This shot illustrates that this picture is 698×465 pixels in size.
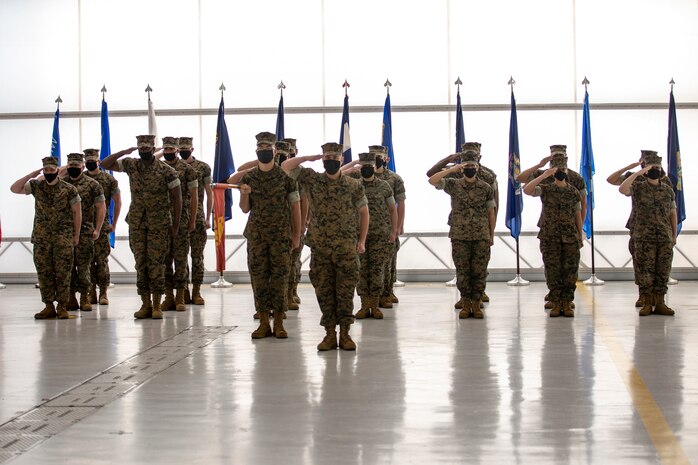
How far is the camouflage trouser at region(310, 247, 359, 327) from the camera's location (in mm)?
7285

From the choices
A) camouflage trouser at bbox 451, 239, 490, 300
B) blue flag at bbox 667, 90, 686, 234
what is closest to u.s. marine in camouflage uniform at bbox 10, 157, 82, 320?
camouflage trouser at bbox 451, 239, 490, 300

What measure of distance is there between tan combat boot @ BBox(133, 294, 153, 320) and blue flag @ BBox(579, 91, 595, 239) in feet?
23.4

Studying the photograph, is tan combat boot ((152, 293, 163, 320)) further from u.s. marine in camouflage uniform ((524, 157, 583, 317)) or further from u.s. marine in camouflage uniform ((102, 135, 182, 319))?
u.s. marine in camouflage uniform ((524, 157, 583, 317))

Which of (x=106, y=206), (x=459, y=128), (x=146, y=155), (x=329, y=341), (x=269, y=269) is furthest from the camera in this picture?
(x=459, y=128)

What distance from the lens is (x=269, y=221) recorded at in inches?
307

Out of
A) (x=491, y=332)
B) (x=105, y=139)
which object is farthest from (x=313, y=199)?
(x=105, y=139)

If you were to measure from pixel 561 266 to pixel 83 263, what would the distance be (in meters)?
4.99

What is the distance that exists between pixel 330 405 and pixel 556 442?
1.36m

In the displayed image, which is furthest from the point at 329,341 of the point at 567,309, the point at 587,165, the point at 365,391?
the point at 587,165

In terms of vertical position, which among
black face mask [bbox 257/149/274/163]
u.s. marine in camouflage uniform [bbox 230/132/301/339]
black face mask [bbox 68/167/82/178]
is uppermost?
black face mask [bbox 257/149/274/163]

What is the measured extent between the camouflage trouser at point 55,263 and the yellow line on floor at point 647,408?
5075mm

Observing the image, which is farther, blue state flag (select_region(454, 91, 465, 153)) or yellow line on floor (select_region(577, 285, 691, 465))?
blue state flag (select_region(454, 91, 465, 153))

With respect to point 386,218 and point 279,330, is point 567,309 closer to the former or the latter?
point 386,218

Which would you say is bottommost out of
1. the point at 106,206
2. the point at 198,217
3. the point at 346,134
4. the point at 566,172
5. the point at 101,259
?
the point at 101,259
